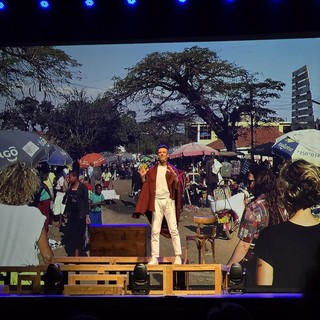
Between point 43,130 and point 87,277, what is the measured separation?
5.49 ft

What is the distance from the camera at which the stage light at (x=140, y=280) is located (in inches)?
232

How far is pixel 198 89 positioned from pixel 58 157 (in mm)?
1683

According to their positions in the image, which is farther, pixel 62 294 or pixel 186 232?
pixel 186 232

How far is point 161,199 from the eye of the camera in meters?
6.40

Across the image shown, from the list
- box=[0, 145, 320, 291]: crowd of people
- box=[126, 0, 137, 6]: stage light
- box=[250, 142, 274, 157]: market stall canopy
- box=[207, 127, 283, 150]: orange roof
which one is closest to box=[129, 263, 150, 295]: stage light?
box=[0, 145, 320, 291]: crowd of people

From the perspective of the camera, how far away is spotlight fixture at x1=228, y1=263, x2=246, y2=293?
5977mm

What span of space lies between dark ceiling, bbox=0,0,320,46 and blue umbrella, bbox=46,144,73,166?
113 centimetres

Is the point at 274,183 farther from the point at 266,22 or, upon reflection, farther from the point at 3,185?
the point at 3,185

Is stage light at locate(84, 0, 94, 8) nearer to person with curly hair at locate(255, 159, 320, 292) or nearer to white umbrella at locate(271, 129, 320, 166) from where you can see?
white umbrella at locate(271, 129, 320, 166)

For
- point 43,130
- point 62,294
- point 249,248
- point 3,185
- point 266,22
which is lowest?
point 62,294

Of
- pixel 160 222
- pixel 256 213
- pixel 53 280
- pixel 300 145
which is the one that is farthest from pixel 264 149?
pixel 53 280

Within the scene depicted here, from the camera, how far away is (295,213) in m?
6.34

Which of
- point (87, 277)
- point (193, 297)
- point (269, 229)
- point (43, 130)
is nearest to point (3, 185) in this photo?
point (43, 130)

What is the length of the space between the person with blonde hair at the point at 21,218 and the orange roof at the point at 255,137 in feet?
6.51
